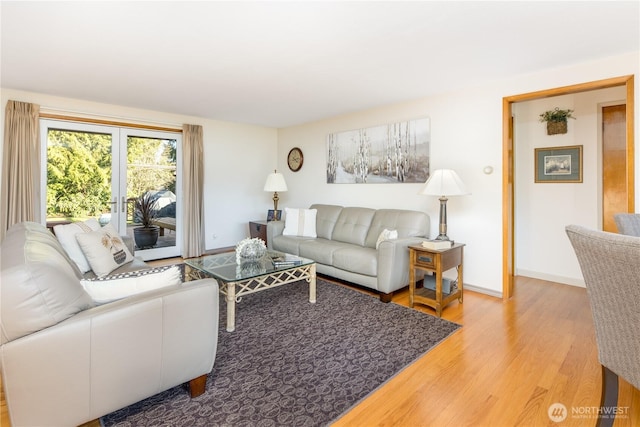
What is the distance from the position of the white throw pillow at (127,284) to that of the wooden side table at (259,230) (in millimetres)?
3235

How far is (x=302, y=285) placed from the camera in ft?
12.2

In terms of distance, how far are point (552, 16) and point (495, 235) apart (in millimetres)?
2054

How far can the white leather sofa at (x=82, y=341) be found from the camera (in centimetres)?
119

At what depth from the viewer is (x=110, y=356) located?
1371mm

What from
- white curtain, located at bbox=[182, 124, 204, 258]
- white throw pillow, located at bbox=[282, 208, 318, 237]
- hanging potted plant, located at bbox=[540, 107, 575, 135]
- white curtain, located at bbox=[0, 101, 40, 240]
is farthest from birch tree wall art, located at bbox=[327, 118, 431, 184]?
white curtain, located at bbox=[0, 101, 40, 240]

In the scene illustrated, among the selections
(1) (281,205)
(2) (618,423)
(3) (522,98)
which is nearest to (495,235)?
(3) (522,98)

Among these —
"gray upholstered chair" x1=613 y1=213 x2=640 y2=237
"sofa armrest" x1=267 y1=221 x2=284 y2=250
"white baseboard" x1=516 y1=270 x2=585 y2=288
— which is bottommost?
"white baseboard" x1=516 y1=270 x2=585 y2=288

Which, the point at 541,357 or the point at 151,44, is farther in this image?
the point at 151,44

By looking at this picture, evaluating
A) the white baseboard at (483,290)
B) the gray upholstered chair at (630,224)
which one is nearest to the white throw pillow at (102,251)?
the white baseboard at (483,290)

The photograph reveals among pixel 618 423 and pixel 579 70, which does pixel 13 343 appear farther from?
pixel 579 70

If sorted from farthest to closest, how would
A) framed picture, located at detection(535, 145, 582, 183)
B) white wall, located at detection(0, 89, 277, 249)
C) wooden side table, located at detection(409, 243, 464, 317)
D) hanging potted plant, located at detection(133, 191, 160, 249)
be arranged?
1. white wall, located at detection(0, 89, 277, 249)
2. hanging potted plant, located at detection(133, 191, 160, 249)
3. framed picture, located at detection(535, 145, 582, 183)
4. wooden side table, located at detection(409, 243, 464, 317)

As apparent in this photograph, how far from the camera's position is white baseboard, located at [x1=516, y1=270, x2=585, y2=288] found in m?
3.70

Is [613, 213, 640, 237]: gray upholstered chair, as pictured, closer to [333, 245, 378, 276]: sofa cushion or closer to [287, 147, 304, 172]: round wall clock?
[333, 245, 378, 276]: sofa cushion

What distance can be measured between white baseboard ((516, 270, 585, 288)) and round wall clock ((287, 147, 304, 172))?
3790 mm
